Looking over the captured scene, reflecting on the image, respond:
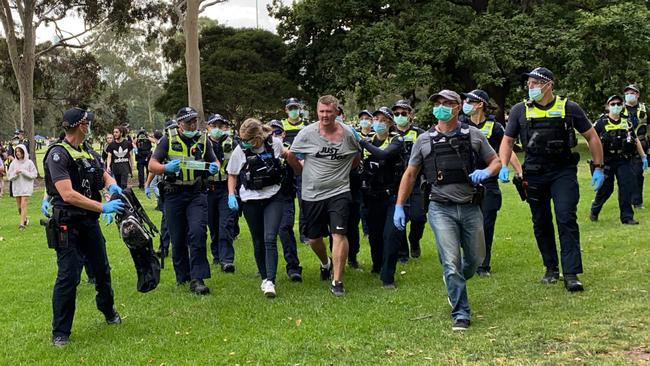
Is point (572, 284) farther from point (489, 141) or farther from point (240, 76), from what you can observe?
point (240, 76)

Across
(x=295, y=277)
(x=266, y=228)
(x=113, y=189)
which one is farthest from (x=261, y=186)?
(x=113, y=189)

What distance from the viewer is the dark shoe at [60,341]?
5.46 meters

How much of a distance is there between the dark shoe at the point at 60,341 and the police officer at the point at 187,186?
5.77 feet

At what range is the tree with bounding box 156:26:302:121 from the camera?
29875mm

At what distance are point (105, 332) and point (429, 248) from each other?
505 centimetres

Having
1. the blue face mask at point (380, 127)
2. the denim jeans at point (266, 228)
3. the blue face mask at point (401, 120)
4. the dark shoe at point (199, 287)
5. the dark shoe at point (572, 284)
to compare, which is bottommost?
the dark shoe at point (199, 287)

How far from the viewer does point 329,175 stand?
674 centimetres

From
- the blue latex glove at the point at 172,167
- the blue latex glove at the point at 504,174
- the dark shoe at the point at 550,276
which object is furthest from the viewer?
the blue latex glove at the point at 172,167

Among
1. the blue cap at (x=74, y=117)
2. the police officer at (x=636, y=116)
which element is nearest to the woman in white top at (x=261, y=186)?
the blue cap at (x=74, y=117)

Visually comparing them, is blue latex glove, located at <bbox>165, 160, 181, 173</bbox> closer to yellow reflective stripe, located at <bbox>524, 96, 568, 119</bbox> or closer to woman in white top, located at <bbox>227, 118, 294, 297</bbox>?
woman in white top, located at <bbox>227, 118, 294, 297</bbox>

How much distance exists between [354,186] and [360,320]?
2172 mm

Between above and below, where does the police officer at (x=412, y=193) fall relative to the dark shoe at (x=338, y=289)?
above

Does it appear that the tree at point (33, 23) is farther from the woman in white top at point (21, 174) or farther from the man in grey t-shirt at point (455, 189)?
the man in grey t-shirt at point (455, 189)

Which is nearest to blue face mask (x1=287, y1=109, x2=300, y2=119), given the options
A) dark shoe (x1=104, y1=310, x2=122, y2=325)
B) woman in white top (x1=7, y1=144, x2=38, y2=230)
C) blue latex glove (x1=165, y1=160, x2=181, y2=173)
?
blue latex glove (x1=165, y1=160, x2=181, y2=173)
